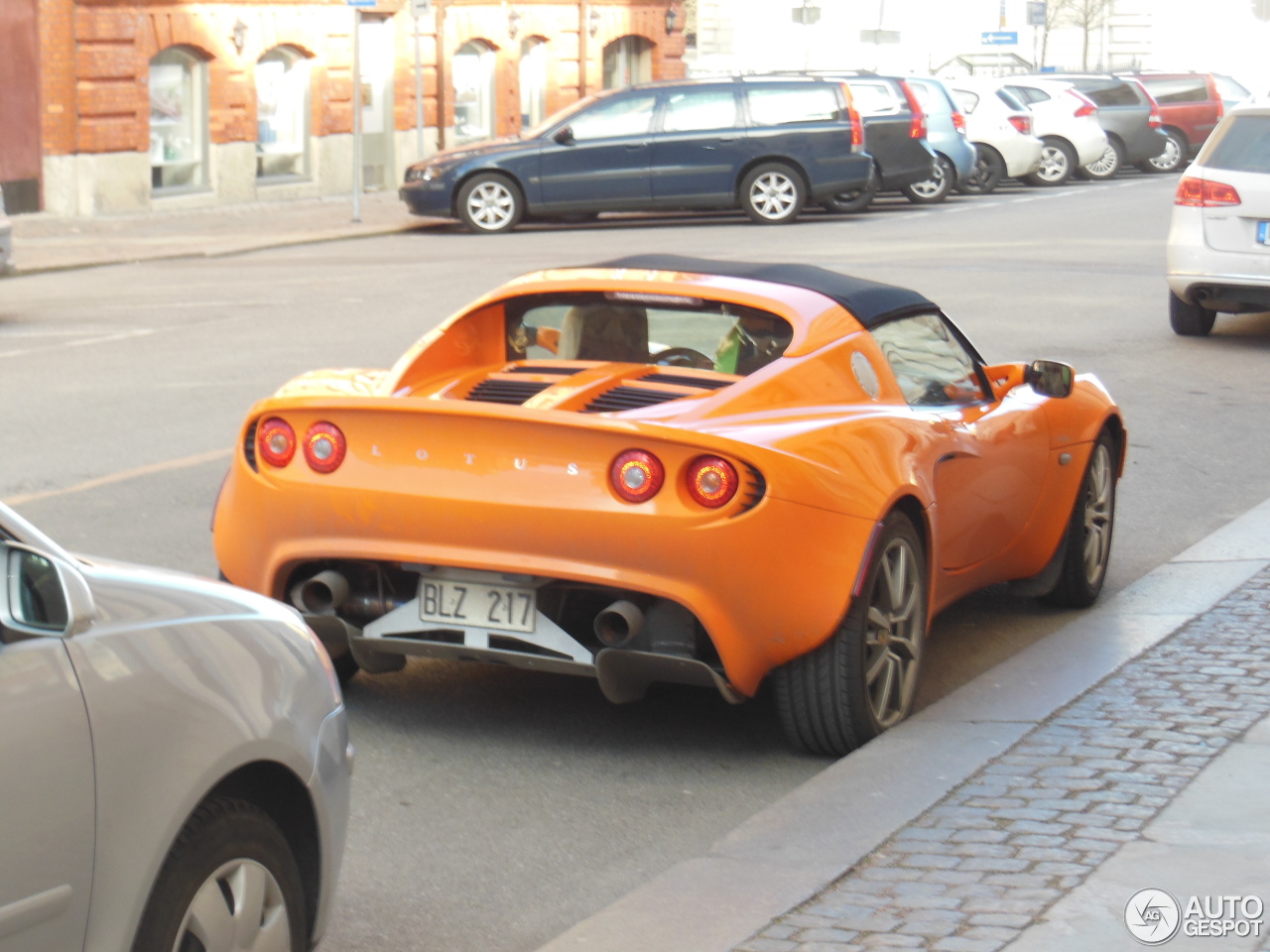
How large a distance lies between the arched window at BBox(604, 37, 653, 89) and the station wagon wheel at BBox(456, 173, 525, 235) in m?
15.4

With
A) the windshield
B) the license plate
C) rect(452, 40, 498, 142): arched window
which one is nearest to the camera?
the license plate

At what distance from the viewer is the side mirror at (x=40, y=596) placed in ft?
8.95

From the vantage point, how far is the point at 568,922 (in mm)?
4234

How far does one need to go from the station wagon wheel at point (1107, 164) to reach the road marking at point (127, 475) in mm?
28140

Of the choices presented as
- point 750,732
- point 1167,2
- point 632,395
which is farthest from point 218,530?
point 1167,2

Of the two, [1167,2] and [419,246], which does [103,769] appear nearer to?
[419,246]

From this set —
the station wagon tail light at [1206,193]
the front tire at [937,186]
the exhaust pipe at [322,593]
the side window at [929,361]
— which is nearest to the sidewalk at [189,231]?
the front tire at [937,186]

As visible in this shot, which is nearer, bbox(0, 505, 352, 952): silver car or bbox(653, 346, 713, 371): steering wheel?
bbox(0, 505, 352, 952): silver car

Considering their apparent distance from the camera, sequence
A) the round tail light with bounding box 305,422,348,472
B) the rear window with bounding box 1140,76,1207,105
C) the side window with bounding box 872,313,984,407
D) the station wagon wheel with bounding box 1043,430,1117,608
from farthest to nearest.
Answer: the rear window with bounding box 1140,76,1207,105
the station wagon wheel with bounding box 1043,430,1117,608
the side window with bounding box 872,313,984,407
the round tail light with bounding box 305,422,348,472

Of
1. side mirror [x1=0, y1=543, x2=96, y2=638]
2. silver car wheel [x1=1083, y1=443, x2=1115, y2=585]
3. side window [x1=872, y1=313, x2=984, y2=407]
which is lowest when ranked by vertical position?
silver car wheel [x1=1083, y1=443, x2=1115, y2=585]

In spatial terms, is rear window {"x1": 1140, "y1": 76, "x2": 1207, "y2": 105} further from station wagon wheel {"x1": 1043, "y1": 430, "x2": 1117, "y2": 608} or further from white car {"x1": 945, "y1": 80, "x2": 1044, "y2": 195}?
station wagon wheel {"x1": 1043, "y1": 430, "x2": 1117, "y2": 608}

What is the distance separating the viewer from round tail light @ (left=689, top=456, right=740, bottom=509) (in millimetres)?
4902

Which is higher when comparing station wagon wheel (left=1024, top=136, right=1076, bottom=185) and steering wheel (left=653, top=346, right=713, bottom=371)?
steering wheel (left=653, top=346, right=713, bottom=371)

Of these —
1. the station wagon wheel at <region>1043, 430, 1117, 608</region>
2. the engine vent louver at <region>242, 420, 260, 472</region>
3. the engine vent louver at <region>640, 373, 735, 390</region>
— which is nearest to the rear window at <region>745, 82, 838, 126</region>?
the station wagon wheel at <region>1043, 430, 1117, 608</region>
